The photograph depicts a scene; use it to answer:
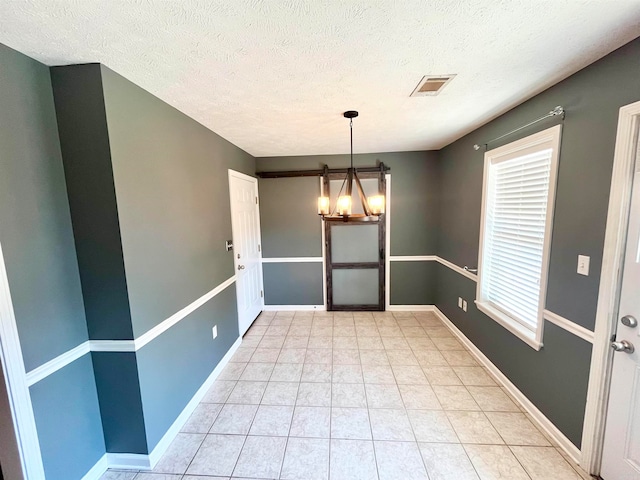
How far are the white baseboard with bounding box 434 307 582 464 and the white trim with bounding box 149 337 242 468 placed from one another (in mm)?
2596

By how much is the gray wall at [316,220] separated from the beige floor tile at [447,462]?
7.71ft

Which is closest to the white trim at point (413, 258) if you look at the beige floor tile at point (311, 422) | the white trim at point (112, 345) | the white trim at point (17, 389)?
the beige floor tile at point (311, 422)

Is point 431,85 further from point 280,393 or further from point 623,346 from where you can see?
point 280,393

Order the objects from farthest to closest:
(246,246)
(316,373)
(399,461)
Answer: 1. (246,246)
2. (316,373)
3. (399,461)

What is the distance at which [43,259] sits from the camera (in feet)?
4.25

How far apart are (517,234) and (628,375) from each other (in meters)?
1.08

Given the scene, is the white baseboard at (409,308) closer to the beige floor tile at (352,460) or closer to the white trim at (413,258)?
the white trim at (413,258)

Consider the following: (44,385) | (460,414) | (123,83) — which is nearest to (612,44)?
(460,414)

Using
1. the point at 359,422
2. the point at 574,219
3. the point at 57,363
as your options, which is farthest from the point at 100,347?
the point at 574,219

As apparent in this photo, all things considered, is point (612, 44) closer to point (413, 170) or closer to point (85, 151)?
point (413, 170)

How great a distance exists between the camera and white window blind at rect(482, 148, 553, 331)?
1.85m

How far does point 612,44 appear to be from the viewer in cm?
125

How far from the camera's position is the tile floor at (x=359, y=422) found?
156 cm

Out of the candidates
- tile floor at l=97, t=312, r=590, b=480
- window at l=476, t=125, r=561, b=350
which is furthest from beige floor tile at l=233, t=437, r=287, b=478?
window at l=476, t=125, r=561, b=350
